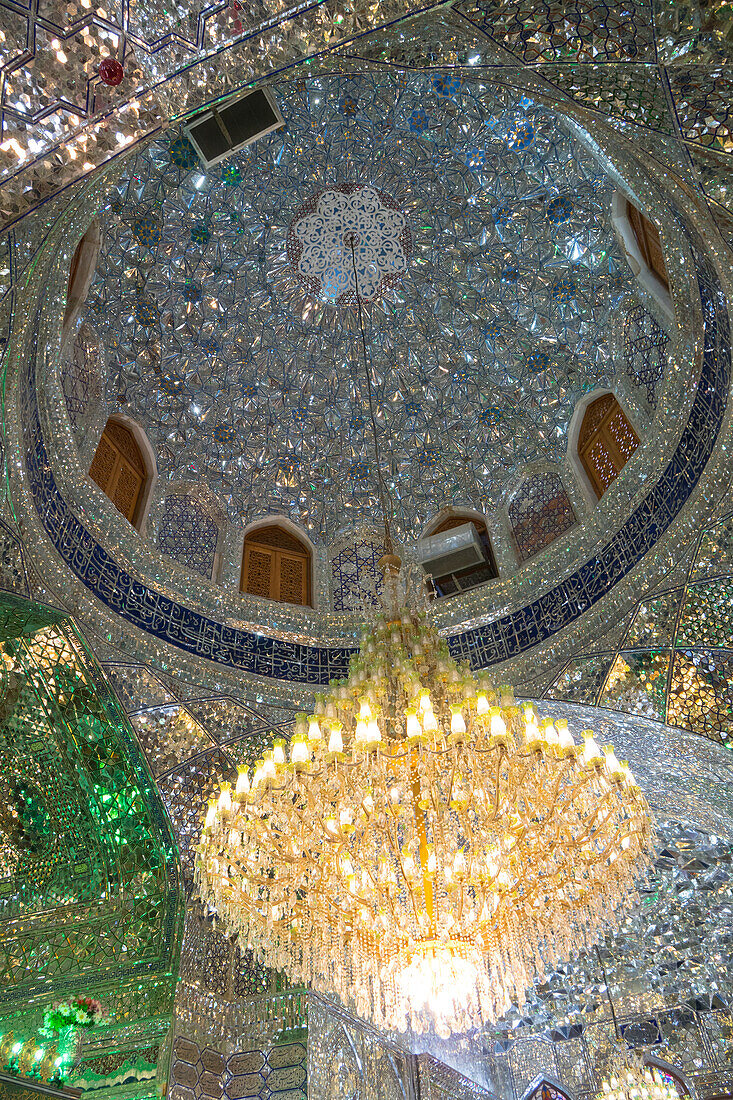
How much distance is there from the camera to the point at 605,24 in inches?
115

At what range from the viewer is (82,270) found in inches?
224

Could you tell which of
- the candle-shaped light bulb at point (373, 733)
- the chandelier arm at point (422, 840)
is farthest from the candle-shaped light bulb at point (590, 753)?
the candle-shaped light bulb at point (373, 733)

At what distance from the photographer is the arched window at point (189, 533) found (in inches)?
249

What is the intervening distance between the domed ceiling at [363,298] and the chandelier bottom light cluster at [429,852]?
11.4 feet

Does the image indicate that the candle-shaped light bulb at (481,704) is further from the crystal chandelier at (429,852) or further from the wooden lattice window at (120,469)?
the wooden lattice window at (120,469)

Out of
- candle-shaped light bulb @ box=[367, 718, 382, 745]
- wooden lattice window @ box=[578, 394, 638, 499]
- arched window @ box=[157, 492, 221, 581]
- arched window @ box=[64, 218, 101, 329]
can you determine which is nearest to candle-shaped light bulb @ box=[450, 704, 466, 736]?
candle-shaped light bulb @ box=[367, 718, 382, 745]

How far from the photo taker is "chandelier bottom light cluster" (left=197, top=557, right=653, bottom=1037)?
3.62 metres

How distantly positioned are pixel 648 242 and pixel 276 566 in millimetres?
3777

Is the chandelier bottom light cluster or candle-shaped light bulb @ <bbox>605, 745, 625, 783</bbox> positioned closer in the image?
the chandelier bottom light cluster

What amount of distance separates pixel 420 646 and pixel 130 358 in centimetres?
355

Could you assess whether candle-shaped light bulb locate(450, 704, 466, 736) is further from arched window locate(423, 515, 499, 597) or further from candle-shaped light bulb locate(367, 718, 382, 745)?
A: arched window locate(423, 515, 499, 597)

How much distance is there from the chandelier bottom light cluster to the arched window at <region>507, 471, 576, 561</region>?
104 inches

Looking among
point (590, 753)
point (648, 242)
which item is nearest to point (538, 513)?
point (648, 242)

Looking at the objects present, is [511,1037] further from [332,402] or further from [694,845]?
[332,402]
